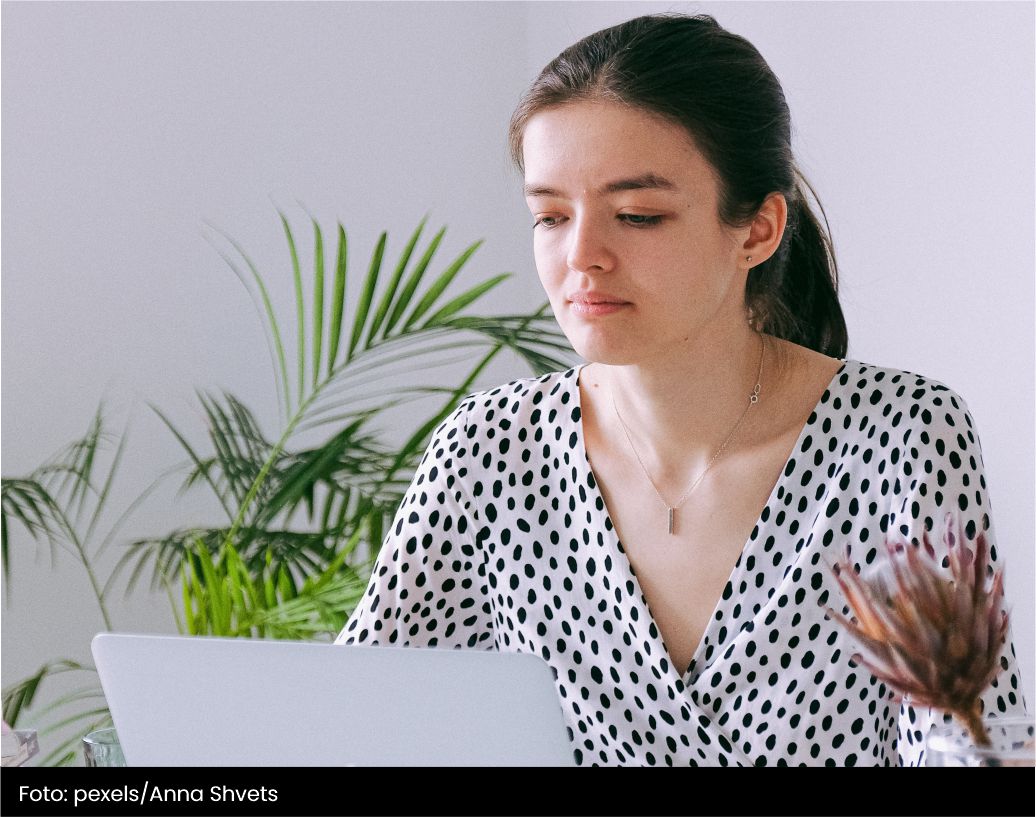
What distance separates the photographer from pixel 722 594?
52.9 inches

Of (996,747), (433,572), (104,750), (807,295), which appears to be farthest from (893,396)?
(104,750)

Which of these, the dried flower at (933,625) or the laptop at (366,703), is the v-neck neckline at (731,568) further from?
the dried flower at (933,625)

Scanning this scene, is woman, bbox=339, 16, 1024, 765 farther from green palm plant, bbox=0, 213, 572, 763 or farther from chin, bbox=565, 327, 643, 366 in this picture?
green palm plant, bbox=0, 213, 572, 763

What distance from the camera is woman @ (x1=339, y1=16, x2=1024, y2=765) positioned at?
49.1 inches

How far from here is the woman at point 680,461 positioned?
1.25 meters

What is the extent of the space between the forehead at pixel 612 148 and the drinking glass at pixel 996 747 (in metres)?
0.69

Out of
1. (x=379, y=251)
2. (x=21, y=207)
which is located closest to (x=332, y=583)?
(x=379, y=251)

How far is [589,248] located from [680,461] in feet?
1.07

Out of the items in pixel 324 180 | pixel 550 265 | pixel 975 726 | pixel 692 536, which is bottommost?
pixel 692 536

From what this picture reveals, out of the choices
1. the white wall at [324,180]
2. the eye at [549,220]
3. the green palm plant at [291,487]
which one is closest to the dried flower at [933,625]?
the eye at [549,220]

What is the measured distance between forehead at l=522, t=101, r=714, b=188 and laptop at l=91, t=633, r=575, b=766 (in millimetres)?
592

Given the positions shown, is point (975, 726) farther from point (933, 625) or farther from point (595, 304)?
point (595, 304)

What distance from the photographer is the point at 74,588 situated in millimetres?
2758

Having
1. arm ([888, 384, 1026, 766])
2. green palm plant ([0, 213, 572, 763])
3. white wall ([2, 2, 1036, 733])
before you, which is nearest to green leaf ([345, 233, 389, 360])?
green palm plant ([0, 213, 572, 763])
